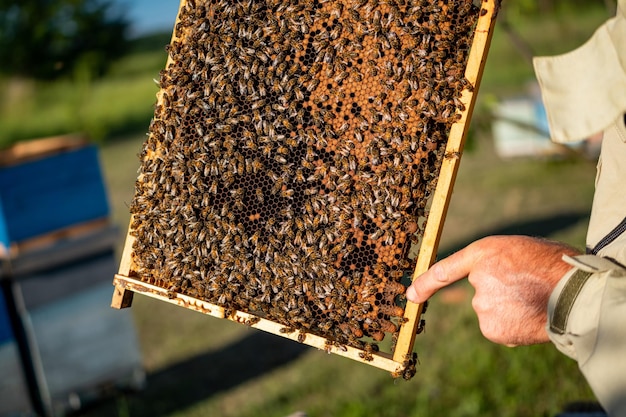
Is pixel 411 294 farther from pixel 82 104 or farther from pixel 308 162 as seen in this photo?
pixel 82 104

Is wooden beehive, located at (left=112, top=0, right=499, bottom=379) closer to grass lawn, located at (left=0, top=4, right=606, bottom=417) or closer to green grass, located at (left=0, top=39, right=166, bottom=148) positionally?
grass lawn, located at (left=0, top=4, right=606, bottom=417)

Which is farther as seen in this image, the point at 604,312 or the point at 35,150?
the point at 35,150

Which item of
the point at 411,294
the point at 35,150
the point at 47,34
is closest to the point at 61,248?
the point at 35,150

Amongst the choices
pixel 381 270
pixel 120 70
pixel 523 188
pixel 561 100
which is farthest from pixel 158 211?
pixel 120 70

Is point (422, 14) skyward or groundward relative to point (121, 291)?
skyward

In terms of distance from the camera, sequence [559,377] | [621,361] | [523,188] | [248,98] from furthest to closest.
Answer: [523,188]
[559,377]
[248,98]
[621,361]

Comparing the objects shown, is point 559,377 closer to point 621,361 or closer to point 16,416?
point 621,361

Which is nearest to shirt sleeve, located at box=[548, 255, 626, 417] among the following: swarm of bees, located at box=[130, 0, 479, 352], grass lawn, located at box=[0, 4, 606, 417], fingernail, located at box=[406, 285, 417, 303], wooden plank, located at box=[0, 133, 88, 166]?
→ fingernail, located at box=[406, 285, 417, 303]
